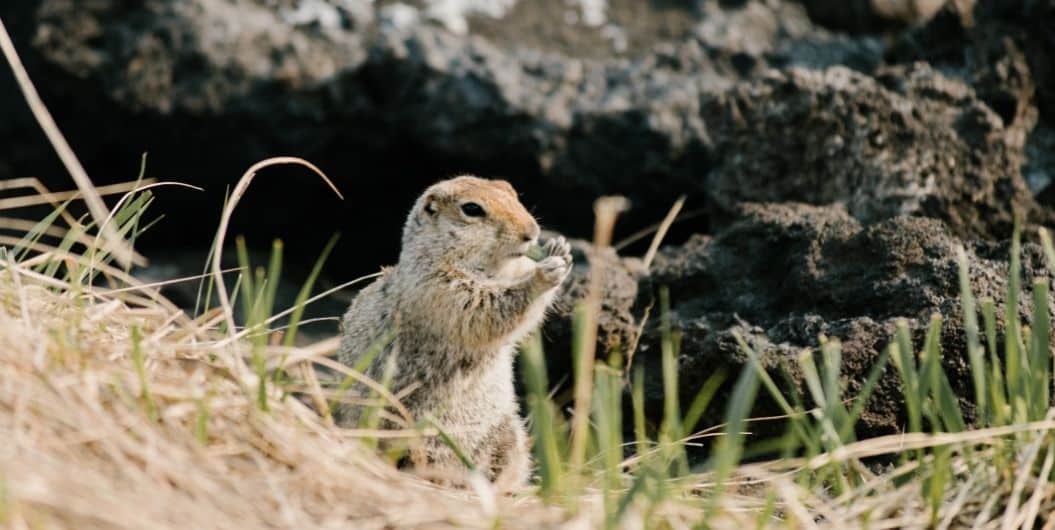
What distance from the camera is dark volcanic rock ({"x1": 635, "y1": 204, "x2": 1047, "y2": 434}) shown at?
4230mm

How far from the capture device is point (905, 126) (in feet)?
18.3

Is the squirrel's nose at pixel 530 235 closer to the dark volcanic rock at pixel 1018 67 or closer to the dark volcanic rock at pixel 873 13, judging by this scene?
the dark volcanic rock at pixel 1018 67

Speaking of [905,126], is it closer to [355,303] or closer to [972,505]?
[355,303]

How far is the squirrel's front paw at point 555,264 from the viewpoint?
4609 millimetres

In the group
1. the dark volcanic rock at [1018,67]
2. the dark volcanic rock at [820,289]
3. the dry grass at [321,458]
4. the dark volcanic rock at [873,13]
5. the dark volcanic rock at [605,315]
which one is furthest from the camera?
the dark volcanic rock at [873,13]

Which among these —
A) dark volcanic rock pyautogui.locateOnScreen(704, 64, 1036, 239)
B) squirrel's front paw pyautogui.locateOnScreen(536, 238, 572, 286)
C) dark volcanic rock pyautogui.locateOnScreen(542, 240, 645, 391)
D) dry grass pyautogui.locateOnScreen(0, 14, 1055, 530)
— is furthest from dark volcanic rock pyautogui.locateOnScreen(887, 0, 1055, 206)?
dry grass pyautogui.locateOnScreen(0, 14, 1055, 530)

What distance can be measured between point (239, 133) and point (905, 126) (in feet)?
11.9

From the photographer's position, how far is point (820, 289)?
15.3 ft

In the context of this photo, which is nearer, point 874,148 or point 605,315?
point 605,315

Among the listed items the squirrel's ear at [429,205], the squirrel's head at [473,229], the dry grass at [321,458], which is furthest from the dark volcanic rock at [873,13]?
the dry grass at [321,458]

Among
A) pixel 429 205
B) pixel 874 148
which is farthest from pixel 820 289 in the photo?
pixel 429 205

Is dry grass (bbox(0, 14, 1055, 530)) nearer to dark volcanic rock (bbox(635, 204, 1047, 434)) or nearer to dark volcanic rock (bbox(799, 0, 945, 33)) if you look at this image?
dark volcanic rock (bbox(635, 204, 1047, 434))

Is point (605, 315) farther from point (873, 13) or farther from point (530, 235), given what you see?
point (873, 13)

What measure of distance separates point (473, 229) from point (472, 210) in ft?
0.28
